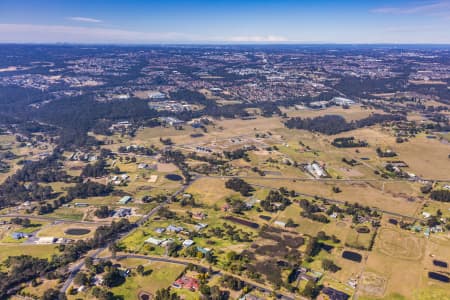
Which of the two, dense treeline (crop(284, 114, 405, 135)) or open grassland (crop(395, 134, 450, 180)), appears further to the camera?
dense treeline (crop(284, 114, 405, 135))

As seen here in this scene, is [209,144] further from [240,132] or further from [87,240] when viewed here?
[87,240]

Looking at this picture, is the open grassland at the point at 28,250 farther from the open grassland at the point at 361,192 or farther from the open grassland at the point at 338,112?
the open grassland at the point at 338,112

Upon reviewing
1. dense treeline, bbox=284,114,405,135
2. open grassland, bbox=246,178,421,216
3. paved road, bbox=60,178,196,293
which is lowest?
paved road, bbox=60,178,196,293

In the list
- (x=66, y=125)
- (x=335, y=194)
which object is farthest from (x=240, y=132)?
(x=66, y=125)

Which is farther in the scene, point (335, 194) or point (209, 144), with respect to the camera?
point (209, 144)

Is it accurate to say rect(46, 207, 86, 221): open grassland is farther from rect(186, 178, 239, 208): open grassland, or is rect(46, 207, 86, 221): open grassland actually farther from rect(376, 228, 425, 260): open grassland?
rect(376, 228, 425, 260): open grassland

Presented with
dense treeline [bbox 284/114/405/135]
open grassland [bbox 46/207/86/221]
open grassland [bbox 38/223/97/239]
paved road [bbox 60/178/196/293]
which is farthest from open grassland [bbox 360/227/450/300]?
dense treeline [bbox 284/114/405/135]

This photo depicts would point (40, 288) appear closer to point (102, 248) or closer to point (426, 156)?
Result: point (102, 248)

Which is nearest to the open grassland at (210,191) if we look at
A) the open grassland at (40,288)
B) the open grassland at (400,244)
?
the open grassland at (400,244)
